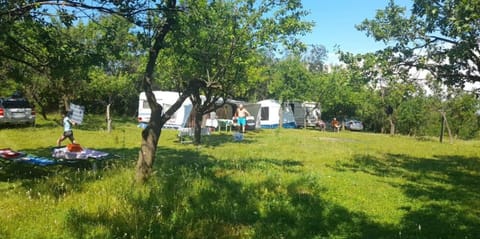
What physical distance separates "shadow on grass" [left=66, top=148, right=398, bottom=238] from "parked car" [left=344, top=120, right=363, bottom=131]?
1738 inches

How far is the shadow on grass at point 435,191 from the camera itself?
6.29 m

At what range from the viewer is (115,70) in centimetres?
3503

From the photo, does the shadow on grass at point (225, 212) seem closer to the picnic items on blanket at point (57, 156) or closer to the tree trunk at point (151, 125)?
the tree trunk at point (151, 125)

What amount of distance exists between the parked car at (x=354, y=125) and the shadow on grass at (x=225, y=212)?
145ft

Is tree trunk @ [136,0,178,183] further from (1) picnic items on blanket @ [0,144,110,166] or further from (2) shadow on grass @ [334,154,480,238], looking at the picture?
(2) shadow on grass @ [334,154,480,238]

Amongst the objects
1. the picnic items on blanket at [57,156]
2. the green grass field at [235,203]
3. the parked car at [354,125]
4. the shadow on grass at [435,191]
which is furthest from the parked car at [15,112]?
the parked car at [354,125]

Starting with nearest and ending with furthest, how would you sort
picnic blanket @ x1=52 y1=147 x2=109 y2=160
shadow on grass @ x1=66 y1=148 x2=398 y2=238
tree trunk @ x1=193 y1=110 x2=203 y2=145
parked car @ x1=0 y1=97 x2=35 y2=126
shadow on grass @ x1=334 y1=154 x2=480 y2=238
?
1. shadow on grass @ x1=66 y1=148 x2=398 y2=238
2. shadow on grass @ x1=334 y1=154 x2=480 y2=238
3. picnic blanket @ x1=52 y1=147 x2=109 y2=160
4. tree trunk @ x1=193 y1=110 x2=203 y2=145
5. parked car @ x1=0 y1=97 x2=35 y2=126

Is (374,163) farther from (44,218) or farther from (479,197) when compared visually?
(44,218)

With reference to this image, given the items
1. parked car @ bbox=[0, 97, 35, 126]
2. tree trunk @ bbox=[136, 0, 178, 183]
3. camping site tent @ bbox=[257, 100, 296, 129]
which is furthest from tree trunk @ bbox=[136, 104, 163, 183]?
camping site tent @ bbox=[257, 100, 296, 129]

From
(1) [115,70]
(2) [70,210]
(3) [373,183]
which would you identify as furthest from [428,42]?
(1) [115,70]

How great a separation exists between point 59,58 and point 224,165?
4526mm

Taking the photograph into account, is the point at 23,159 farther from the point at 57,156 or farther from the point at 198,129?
the point at 198,129

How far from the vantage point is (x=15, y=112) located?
75.4 ft

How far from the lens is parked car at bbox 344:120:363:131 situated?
51.6 metres
